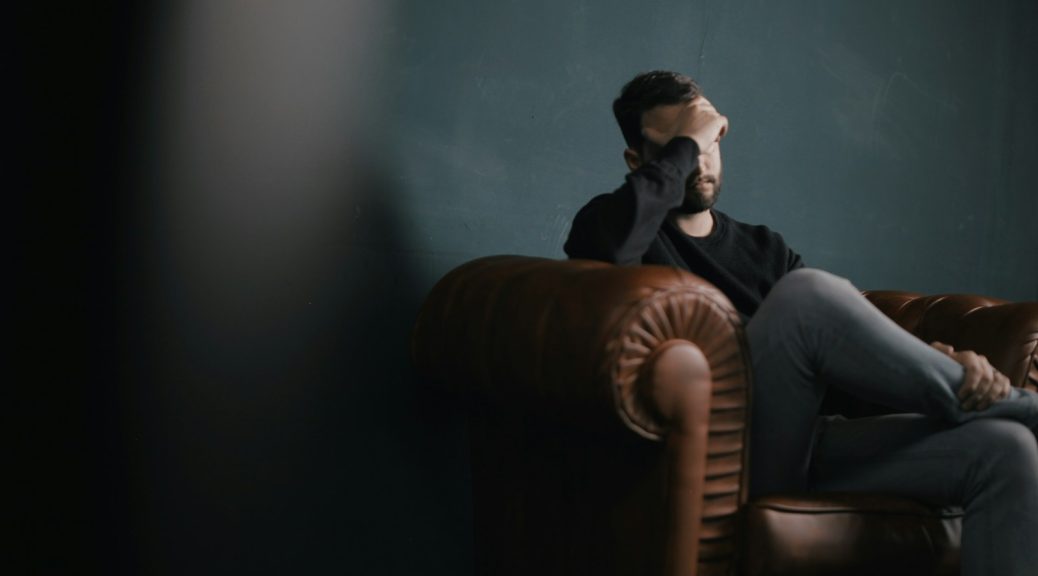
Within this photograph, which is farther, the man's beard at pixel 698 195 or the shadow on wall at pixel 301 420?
the man's beard at pixel 698 195

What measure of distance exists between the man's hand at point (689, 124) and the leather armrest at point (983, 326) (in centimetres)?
55

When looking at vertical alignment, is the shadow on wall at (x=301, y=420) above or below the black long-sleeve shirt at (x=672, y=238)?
below

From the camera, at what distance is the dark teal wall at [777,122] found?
6.19 feet

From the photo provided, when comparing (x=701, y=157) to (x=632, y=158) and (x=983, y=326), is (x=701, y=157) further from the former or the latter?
(x=983, y=326)

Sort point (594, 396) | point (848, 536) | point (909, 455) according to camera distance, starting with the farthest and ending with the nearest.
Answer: point (909, 455) → point (848, 536) → point (594, 396)

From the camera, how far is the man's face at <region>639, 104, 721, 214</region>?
182 cm

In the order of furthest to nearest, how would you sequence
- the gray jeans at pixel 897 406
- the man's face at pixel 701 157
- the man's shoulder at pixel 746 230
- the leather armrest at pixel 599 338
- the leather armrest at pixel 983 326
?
the man's shoulder at pixel 746 230 < the man's face at pixel 701 157 < the leather armrest at pixel 983 326 < the gray jeans at pixel 897 406 < the leather armrest at pixel 599 338

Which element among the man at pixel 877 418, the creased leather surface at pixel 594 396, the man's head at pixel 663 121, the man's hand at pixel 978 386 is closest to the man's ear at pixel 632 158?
the man's head at pixel 663 121

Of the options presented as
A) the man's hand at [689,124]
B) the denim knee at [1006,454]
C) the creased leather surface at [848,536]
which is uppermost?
the man's hand at [689,124]

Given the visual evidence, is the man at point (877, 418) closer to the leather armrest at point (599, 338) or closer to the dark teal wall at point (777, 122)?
the leather armrest at point (599, 338)

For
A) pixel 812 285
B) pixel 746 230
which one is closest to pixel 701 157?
pixel 746 230

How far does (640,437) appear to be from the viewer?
4.02 feet

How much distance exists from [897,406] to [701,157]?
59 centimetres

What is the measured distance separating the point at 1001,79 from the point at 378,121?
2.02 m
